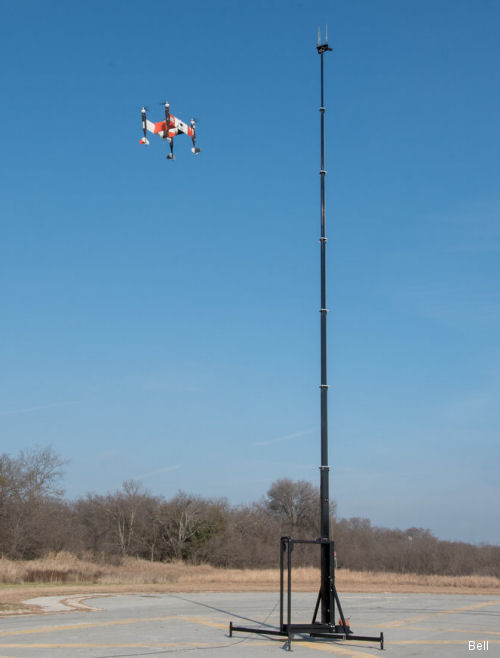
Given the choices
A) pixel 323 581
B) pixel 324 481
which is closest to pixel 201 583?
pixel 323 581

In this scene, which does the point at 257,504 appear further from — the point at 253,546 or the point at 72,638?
the point at 72,638

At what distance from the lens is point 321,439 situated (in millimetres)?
12414

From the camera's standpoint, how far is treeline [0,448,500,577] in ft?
123

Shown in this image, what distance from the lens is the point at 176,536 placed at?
159ft

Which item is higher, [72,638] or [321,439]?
[321,439]

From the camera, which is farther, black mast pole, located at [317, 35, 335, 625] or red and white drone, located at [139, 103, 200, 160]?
red and white drone, located at [139, 103, 200, 160]

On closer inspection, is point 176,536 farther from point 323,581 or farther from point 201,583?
point 323,581

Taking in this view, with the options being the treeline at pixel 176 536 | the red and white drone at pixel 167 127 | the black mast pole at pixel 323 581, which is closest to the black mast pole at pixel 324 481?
the black mast pole at pixel 323 581

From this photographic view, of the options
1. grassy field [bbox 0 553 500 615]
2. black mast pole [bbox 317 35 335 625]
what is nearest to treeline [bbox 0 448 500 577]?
grassy field [bbox 0 553 500 615]

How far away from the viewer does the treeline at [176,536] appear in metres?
37.3

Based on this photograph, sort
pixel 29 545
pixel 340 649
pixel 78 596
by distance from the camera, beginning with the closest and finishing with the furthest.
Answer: pixel 340 649
pixel 78 596
pixel 29 545

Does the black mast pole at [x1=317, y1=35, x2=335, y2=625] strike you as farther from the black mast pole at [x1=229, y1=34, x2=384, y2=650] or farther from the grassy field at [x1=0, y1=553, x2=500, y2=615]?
the grassy field at [x1=0, y1=553, x2=500, y2=615]

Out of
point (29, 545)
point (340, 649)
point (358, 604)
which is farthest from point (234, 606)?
point (29, 545)

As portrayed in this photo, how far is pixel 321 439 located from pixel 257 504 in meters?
47.8
